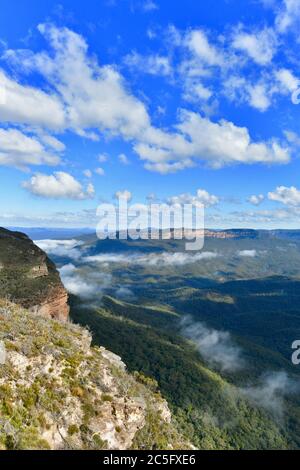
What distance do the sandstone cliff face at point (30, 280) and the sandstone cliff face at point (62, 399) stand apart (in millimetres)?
48659

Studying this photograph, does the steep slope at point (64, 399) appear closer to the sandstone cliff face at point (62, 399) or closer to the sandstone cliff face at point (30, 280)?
the sandstone cliff face at point (62, 399)

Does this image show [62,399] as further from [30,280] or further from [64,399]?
[30,280]

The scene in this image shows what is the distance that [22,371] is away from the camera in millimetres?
30188

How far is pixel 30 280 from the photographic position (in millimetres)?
100438

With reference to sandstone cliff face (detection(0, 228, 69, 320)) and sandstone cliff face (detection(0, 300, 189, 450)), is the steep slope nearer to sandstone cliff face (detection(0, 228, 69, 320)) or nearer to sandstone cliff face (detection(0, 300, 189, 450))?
sandstone cliff face (detection(0, 300, 189, 450))

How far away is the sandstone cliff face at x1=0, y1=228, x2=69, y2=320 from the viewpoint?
90.9 meters

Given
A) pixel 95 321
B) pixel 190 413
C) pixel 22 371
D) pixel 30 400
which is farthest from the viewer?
pixel 95 321

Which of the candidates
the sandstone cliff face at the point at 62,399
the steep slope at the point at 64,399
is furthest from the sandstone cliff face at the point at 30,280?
the sandstone cliff face at the point at 62,399

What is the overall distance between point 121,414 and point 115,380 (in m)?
4.86

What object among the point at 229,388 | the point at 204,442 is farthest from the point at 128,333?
the point at 204,442

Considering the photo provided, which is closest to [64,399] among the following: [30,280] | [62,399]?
[62,399]

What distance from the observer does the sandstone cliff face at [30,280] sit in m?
90.9

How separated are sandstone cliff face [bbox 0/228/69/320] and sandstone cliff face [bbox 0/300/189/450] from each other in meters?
48.7
